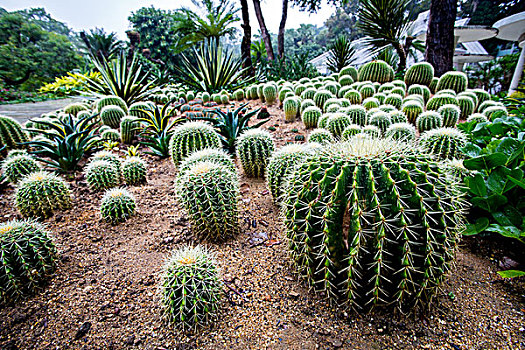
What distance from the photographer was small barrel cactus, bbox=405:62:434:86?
6848 mm

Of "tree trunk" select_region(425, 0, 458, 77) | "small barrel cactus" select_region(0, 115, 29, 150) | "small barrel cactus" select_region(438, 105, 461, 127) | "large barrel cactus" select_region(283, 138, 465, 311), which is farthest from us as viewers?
"tree trunk" select_region(425, 0, 458, 77)

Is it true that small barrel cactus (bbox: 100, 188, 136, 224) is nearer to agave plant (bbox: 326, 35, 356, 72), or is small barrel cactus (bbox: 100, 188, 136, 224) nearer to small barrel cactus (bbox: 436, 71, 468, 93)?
small barrel cactus (bbox: 436, 71, 468, 93)

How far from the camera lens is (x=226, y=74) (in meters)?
9.80

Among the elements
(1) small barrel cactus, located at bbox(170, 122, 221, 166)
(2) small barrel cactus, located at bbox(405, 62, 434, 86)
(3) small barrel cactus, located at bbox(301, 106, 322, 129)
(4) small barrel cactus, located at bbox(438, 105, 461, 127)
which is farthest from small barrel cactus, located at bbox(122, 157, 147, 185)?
(2) small barrel cactus, located at bbox(405, 62, 434, 86)

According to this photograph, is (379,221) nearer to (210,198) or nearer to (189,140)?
(210,198)

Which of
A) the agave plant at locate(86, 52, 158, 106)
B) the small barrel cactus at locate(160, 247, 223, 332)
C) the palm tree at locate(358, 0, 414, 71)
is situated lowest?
the small barrel cactus at locate(160, 247, 223, 332)

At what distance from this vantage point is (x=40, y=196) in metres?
2.99

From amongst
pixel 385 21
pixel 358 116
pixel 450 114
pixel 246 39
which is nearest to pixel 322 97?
pixel 358 116

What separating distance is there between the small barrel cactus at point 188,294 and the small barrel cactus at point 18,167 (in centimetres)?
343

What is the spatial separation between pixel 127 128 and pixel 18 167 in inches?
74.9

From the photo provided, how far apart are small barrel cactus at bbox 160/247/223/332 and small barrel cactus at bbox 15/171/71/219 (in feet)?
7.48

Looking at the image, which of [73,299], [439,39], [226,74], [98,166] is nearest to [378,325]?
[73,299]

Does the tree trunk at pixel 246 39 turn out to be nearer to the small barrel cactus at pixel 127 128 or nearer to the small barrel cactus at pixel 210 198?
the small barrel cactus at pixel 127 128

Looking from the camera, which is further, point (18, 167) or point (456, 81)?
point (456, 81)
